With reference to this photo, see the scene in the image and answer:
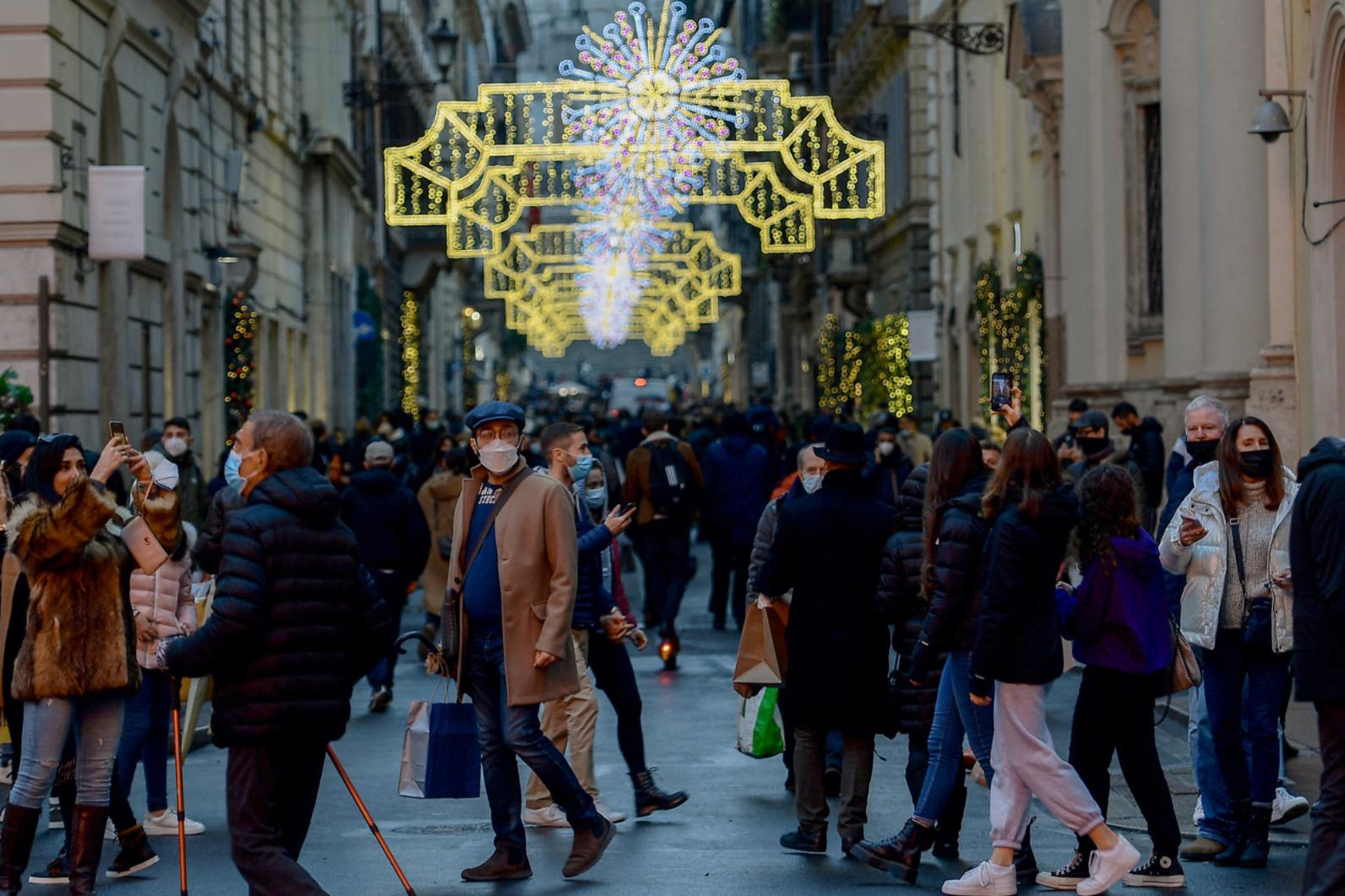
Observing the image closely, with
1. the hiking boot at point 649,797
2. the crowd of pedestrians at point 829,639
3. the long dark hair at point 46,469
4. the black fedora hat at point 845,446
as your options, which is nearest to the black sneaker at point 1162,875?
the crowd of pedestrians at point 829,639

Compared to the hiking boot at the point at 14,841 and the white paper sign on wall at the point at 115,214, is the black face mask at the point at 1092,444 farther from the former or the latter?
the white paper sign on wall at the point at 115,214

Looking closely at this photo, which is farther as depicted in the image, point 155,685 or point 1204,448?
point 1204,448

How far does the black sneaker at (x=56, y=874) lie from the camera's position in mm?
9453

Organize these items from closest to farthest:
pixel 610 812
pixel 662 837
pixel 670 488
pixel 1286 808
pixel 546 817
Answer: pixel 1286 808, pixel 662 837, pixel 546 817, pixel 610 812, pixel 670 488

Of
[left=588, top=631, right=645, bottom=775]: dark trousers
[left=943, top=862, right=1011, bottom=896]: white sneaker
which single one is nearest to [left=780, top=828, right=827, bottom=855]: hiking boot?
[left=943, top=862, right=1011, bottom=896]: white sneaker

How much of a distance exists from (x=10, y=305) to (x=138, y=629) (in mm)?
10508

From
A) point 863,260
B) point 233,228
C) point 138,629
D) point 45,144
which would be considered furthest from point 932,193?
point 138,629

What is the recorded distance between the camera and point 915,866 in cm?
925

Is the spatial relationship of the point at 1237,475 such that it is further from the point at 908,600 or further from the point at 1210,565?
the point at 908,600

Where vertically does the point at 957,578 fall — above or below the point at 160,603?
above

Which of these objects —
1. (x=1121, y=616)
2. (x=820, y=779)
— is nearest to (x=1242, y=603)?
(x=1121, y=616)

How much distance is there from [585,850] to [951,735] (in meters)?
1.56

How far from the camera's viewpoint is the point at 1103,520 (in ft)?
29.6

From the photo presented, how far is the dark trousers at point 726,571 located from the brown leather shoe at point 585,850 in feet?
33.5
